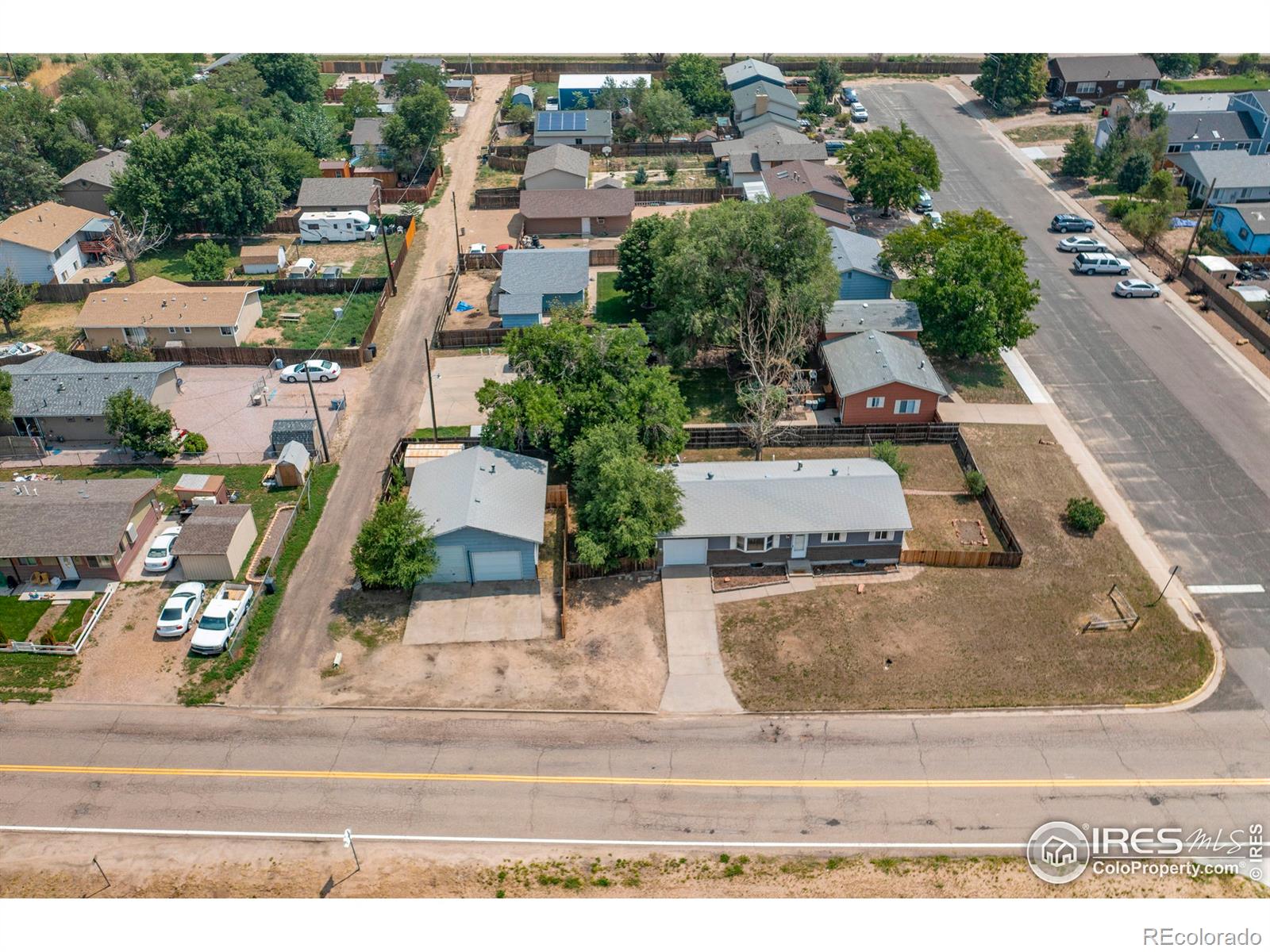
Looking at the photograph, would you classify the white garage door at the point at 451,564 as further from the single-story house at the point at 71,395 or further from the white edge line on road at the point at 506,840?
the single-story house at the point at 71,395

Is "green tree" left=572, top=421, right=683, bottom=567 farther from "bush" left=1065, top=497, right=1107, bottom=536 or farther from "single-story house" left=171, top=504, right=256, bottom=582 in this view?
"bush" left=1065, top=497, right=1107, bottom=536

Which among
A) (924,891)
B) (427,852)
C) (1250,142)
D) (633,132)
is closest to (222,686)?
(427,852)

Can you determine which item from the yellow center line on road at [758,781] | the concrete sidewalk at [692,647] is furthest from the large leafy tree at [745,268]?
the yellow center line on road at [758,781]

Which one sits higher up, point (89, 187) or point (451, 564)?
point (89, 187)

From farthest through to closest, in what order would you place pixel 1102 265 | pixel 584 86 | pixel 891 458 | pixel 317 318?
pixel 584 86 < pixel 1102 265 < pixel 317 318 < pixel 891 458

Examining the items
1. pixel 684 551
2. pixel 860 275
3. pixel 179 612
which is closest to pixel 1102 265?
pixel 860 275

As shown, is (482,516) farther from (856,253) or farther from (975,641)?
(856,253)

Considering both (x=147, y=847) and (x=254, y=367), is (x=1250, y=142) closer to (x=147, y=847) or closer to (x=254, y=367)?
(x=254, y=367)
